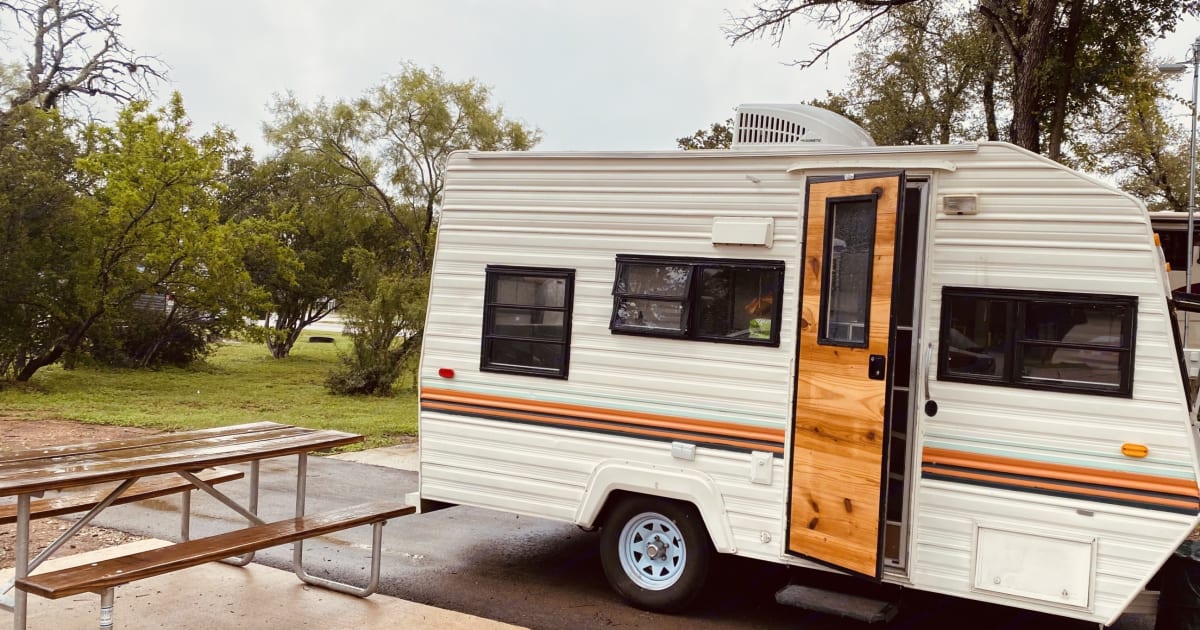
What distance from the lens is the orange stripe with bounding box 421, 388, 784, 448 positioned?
5363 millimetres

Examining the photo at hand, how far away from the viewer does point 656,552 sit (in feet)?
Answer: 18.7

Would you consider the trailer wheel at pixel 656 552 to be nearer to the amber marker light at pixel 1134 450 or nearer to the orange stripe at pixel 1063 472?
the orange stripe at pixel 1063 472

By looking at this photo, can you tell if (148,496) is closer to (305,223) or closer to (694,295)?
(694,295)

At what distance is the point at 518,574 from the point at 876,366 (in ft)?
9.69

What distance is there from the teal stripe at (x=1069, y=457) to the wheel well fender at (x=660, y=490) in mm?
1245

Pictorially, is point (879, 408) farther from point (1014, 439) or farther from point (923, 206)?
point (923, 206)

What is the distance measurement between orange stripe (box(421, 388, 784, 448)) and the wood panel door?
0.26 metres

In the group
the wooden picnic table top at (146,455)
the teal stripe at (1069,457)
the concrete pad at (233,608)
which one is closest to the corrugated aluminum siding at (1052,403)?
the teal stripe at (1069,457)

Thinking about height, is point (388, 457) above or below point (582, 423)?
below

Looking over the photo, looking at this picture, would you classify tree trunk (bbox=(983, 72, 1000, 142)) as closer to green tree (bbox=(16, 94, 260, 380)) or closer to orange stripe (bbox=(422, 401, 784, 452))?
green tree (bbox=(16, 94, 260, 380))

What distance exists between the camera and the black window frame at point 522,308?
233 inches

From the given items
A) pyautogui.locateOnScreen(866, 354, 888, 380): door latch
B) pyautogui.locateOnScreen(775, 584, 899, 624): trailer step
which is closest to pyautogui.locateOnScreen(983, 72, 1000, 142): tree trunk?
pyautogui.locateOnScreen(866, 354, 888, 380): door latch

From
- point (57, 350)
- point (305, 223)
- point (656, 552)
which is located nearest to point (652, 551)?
point (656, 552)

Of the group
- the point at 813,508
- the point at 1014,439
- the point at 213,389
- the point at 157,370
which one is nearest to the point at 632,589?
the point at 813,508
